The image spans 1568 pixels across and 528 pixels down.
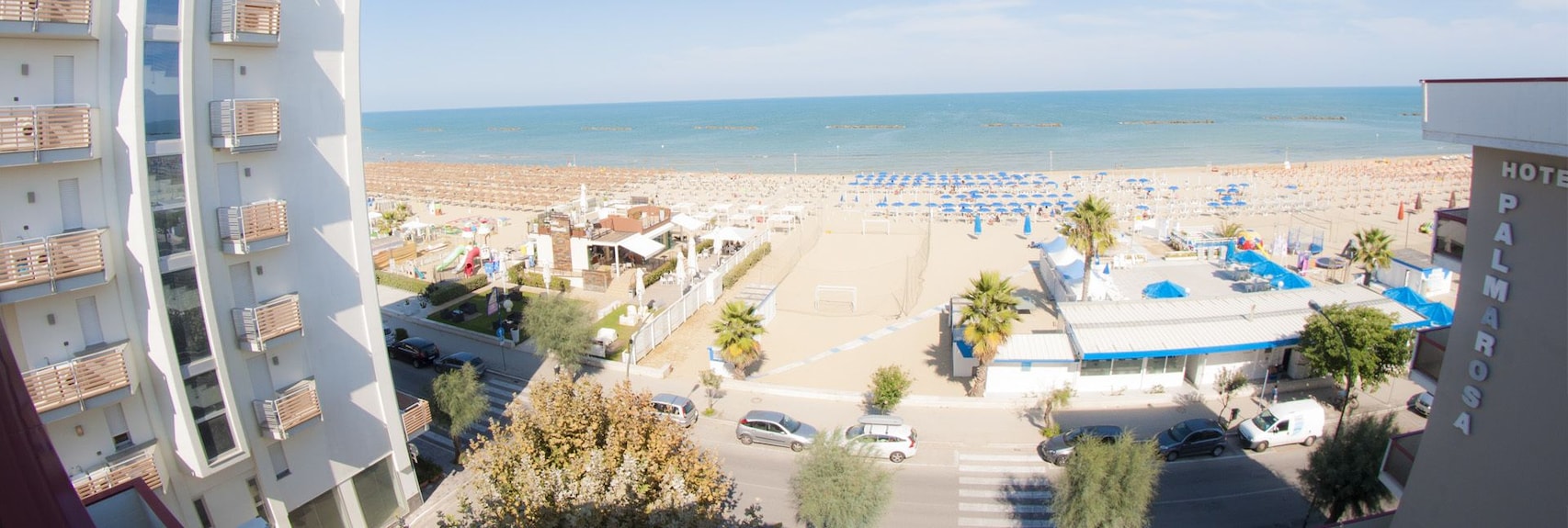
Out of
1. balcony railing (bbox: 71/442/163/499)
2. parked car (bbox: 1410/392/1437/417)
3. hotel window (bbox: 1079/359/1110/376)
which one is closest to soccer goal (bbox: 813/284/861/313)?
hotel window (bbox: 1079/359/1110/376)

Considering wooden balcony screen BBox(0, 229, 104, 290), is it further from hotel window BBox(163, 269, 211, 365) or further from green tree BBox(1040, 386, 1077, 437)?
green tree BBox(1040, 386, 1077, 437)

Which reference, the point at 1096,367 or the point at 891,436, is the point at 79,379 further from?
the point at 1096,367

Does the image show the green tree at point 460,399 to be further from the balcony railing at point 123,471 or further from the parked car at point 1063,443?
the parked car at point 1063,443

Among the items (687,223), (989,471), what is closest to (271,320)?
(989,471)

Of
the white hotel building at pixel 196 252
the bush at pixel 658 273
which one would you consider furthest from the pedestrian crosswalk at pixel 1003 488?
the bush at pixel 658 273

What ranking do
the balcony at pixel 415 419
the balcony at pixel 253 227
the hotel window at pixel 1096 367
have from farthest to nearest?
the hotel window at pixel 1096 367 < the balcony at pixel 415 419 < the balcony at pixel 253 227

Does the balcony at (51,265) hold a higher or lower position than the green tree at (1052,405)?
higher
